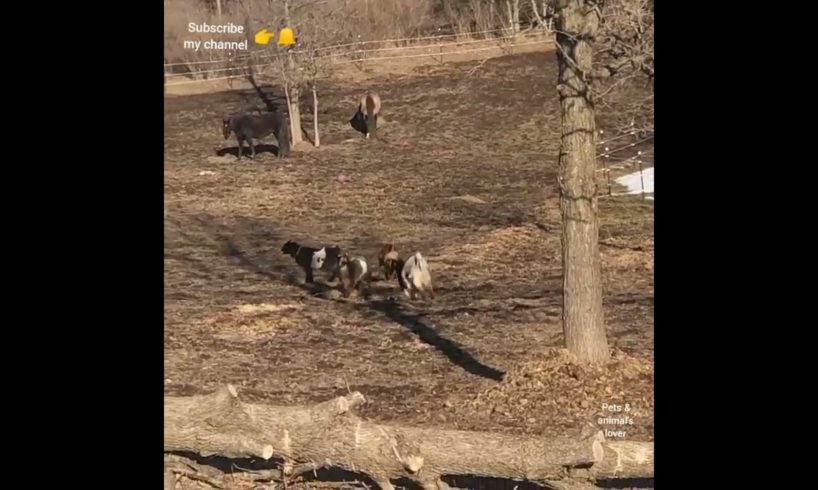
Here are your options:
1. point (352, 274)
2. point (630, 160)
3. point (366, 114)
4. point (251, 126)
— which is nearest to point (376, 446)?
point (352, 274)

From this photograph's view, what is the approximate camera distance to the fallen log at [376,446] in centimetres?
748

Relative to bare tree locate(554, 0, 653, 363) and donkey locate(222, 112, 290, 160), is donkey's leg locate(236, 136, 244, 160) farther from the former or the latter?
bare tree locate(554, 0, 653, 363)

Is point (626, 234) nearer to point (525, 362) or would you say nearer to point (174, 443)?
point (525, 362)

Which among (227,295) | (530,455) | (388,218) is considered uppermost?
(388,218)

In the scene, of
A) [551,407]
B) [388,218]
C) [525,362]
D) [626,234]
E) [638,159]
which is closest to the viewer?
[551,407]

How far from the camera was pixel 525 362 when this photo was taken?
32.3ft

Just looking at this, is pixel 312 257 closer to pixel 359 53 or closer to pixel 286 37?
pixel 359 53

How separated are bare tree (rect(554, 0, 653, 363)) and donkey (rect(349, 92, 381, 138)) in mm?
3785

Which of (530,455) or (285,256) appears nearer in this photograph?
(530,455)

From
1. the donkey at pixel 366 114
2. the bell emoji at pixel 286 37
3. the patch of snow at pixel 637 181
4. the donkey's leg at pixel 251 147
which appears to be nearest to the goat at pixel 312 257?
the donkey's leg at pixel 251 147

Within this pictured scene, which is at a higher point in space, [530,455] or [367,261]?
[367,261]

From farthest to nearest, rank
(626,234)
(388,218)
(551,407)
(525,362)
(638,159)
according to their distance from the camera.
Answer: (388,218), (626,234), (638,159), (525,362), (551,407)

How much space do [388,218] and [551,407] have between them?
13.2 ft
